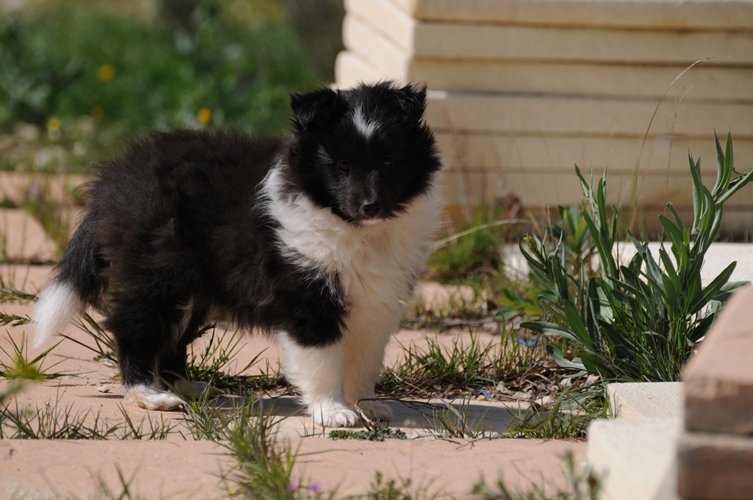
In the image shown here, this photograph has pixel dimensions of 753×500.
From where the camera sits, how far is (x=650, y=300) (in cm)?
404

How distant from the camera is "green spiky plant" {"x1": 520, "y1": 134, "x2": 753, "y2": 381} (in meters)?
3.96

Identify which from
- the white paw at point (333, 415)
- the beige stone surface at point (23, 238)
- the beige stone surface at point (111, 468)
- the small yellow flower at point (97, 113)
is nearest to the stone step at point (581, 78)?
the beige stone surface at point (23, 238)

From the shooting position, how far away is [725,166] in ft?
13.1

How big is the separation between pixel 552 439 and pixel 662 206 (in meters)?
3.33

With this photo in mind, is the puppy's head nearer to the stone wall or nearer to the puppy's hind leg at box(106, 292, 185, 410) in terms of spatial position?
the puppy's hind leg at box(106, 292, 185, 410)

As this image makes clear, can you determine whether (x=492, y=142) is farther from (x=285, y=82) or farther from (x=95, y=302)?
(x=285, y=82)

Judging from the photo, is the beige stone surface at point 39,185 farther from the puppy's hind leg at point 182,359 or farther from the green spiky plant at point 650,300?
the green spiky plant at point 650,300

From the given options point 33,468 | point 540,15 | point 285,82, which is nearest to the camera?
point 33,468

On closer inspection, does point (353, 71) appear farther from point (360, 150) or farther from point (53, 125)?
point (360, 150)

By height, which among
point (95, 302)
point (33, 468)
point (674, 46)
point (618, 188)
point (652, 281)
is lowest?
point (33, 468)

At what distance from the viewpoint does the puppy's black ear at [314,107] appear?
392cm

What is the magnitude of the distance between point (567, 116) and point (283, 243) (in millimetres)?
3111

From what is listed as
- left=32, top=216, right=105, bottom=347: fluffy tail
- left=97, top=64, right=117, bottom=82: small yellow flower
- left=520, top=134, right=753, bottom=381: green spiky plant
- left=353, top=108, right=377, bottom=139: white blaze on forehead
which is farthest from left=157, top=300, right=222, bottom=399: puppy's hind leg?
left=97, top=64, right=117, bottom=82: small yellow flower

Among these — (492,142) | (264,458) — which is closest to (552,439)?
(264,458)
